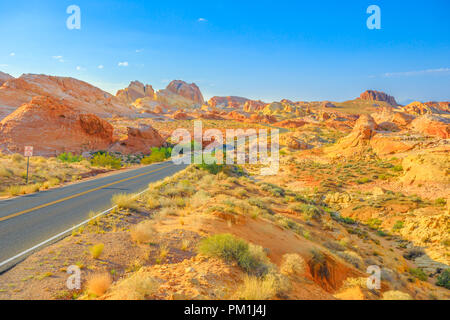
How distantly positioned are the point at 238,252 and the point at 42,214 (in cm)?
728

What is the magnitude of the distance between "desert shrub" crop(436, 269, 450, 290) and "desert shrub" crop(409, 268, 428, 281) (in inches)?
15.4

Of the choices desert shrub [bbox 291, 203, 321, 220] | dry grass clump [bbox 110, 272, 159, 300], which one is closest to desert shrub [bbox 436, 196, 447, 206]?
desert shrub [bbox 291, 203, 321, 220]

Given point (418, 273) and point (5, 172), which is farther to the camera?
point (5, 172)

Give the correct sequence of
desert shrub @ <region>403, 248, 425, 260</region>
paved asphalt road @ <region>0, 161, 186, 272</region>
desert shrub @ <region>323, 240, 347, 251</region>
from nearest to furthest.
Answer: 1. paved asphalt road @ <region>0, 161, 186, 272</region>
2. desert shrub @ <region>323, 240, 347, 251</region>
3. desert shrub @ <region>403, 248, 425, 260</region>

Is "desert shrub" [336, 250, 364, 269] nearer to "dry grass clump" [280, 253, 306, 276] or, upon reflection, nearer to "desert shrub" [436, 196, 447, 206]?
"dry grass clump" [280, 253, 306, 276]

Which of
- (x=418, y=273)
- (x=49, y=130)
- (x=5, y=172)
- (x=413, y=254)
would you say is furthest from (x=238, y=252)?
(x=49, y=130)

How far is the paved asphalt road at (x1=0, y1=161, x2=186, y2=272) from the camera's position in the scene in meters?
6.12

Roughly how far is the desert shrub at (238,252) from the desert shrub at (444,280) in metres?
8.42

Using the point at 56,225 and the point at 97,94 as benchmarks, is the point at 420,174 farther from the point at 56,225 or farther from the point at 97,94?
the point at 97,94

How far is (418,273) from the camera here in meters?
9.73

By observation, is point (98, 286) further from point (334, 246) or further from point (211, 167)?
point (211, 167)

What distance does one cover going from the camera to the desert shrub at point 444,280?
30.0ft

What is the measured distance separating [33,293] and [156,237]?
113 inches
